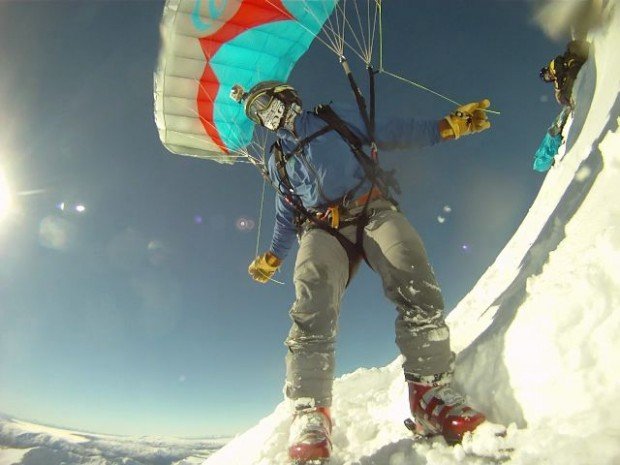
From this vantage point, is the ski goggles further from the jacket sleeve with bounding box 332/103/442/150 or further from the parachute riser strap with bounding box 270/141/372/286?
the jacket sleeve with bounding box 332/103/442/150

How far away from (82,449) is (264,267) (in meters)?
225

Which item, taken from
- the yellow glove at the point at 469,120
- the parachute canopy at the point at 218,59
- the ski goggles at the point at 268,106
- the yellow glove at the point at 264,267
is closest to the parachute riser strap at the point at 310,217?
the ski goggles at the point at 268,106

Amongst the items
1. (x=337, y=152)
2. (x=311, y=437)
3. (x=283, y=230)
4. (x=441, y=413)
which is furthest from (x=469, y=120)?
(x=311, y=437)

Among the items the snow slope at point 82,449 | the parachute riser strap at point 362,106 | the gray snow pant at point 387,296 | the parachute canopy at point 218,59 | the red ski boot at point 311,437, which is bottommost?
the red ski boot at point 311,437

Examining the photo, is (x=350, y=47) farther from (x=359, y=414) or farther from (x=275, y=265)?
(x=359, y=414)

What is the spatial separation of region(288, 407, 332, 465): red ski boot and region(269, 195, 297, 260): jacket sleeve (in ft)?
6.42

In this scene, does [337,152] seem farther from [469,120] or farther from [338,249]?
[469,120]

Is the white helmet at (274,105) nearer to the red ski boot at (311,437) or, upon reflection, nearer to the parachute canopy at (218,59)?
the parachute canopy at (218,59)

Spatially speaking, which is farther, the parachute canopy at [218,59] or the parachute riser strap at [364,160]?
the parachute canopy at [218,59]

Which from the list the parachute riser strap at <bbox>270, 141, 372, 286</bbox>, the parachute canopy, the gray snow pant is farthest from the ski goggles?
the parachute canopy

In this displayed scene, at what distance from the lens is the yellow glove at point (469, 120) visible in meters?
3.22

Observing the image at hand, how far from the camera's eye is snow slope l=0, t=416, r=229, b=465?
163625 millimetres

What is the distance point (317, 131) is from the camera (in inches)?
139

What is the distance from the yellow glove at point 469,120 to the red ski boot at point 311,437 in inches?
97.7
